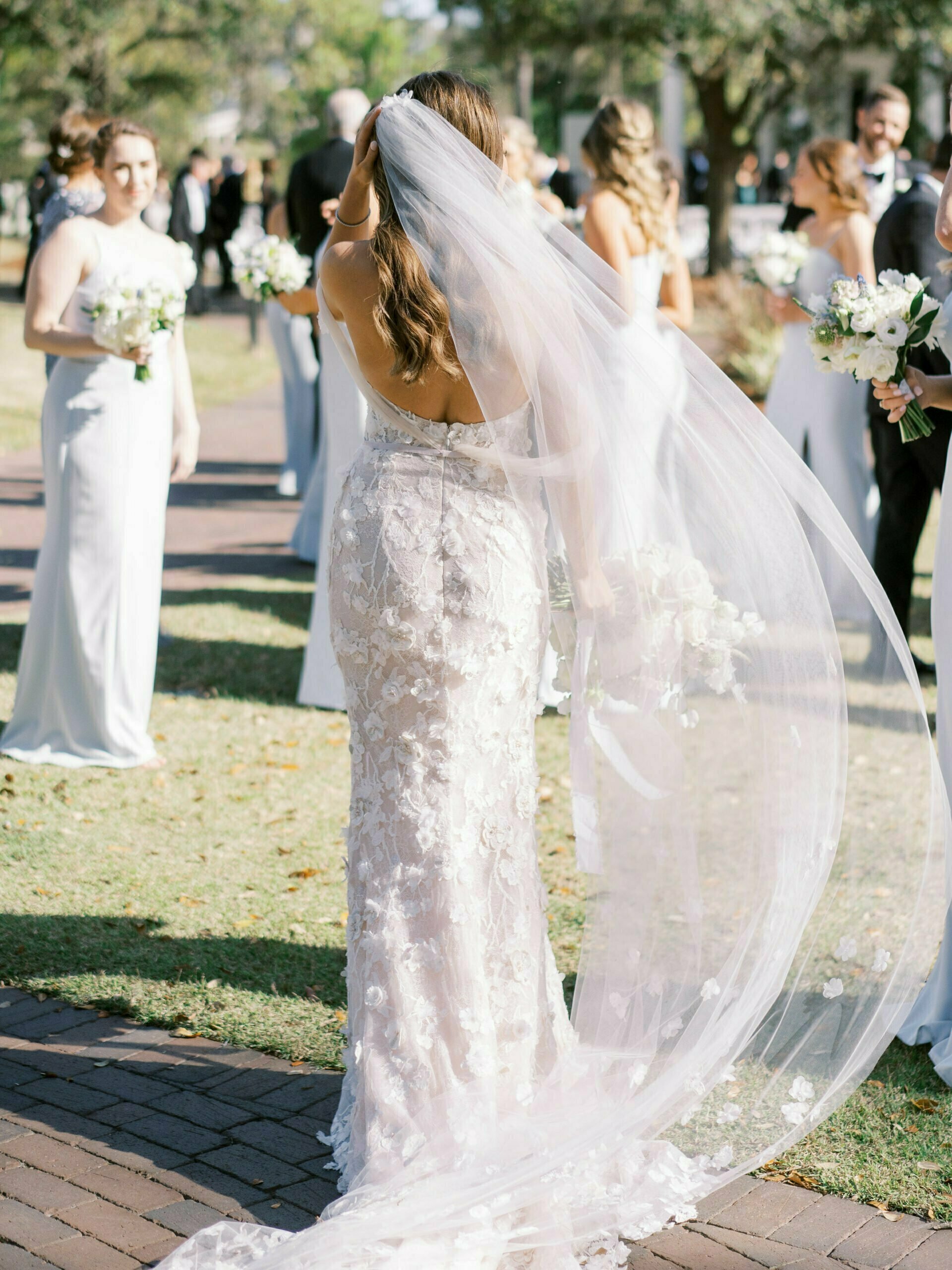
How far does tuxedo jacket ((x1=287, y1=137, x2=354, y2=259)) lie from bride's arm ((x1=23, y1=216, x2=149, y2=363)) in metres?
2.76

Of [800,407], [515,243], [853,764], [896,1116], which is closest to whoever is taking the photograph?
[515,243]

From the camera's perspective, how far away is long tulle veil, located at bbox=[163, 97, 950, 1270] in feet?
10.9

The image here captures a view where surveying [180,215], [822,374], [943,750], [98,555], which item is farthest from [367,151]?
[180,215]

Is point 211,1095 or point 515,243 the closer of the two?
point 515,243

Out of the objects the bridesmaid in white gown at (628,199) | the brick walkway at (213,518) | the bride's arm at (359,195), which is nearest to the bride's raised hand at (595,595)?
the bride's arm at (359,195)

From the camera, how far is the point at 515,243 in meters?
3.27

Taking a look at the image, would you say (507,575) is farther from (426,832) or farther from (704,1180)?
(704,1180)

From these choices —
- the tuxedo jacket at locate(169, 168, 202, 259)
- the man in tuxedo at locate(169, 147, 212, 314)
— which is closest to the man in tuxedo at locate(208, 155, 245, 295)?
the man in tuxedo at locate(169, 147, 212, 314)

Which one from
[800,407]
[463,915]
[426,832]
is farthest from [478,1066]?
[800,407]

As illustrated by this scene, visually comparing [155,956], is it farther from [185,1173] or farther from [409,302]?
[409,302]

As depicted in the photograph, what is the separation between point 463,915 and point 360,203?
67.3 inches

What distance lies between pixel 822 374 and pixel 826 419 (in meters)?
0.78

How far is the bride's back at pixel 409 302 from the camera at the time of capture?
320cm

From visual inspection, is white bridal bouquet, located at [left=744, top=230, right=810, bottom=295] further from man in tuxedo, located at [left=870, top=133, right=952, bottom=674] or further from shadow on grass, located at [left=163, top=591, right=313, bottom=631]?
shadow on grass, located at [left=163, top=591, right=313, bottom=631]
